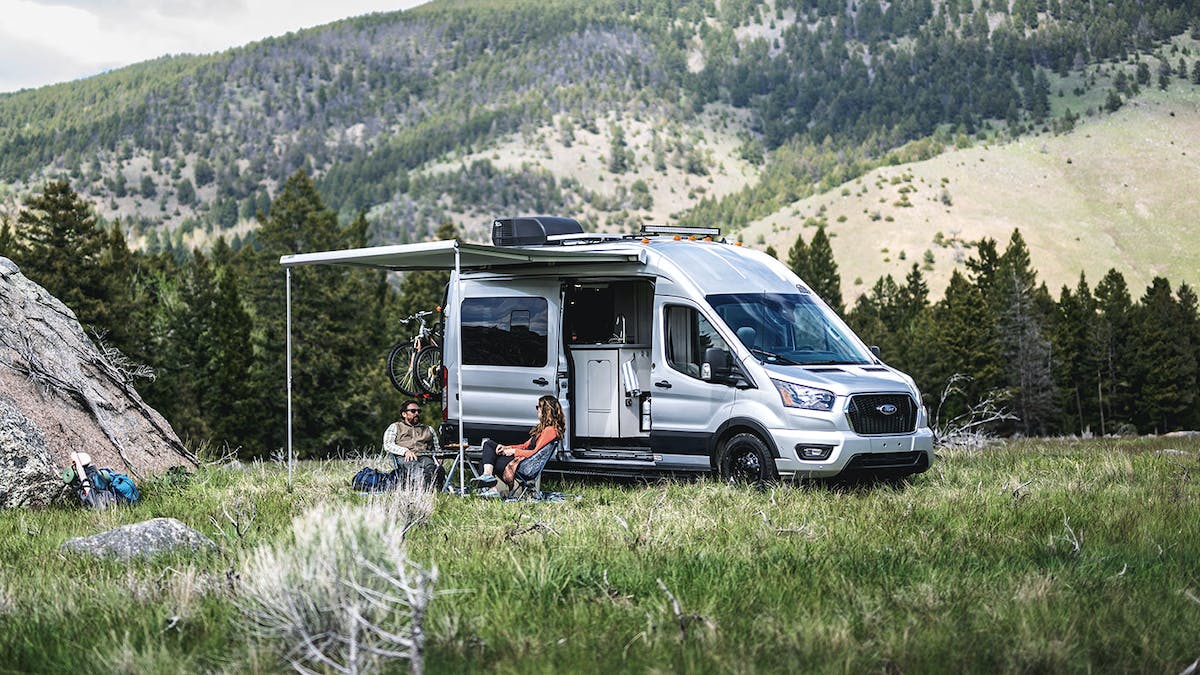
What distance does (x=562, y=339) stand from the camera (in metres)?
12.4

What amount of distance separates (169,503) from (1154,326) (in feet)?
225

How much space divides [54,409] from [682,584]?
743cm

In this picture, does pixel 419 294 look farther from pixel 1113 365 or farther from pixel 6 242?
pixel 1113 365

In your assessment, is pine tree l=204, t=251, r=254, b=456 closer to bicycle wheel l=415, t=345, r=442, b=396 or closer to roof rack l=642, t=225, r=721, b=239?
bicycle wheel l=415, t=345, r=442, b=396

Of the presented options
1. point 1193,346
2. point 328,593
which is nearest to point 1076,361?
point 1193,346

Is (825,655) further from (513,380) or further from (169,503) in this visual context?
(513,380)

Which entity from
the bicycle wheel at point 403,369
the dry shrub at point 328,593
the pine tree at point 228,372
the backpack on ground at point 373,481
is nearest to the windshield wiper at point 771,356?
the backpack on ground at point 373,481

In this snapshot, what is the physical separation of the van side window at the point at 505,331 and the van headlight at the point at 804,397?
2860mm

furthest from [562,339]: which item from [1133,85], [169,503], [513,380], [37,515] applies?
[1133,85]

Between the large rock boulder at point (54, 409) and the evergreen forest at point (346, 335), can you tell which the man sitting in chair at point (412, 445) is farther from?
the evergreen forest at point (346, 335)

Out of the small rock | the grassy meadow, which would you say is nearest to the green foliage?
the grassy meadow

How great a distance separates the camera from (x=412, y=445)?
1184cm

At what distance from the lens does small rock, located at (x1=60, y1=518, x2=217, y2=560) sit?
23.8ft

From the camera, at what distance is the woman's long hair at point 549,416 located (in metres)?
11.4
